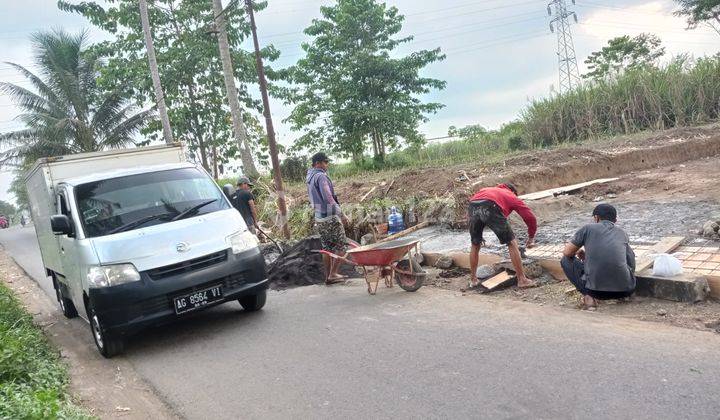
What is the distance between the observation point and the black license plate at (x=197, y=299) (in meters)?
5.99

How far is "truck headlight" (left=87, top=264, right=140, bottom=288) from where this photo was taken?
5820 mm

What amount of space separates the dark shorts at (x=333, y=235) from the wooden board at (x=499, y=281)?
8.30 ft

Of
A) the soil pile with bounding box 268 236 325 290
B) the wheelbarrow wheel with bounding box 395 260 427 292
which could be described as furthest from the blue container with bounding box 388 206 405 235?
the wheelbarrow wheel with bounding box 395 260 427 292

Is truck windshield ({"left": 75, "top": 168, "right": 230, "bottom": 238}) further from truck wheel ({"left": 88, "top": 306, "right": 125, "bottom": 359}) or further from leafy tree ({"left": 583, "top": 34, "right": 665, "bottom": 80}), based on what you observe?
leafy tree ({"left": 583, "top": 34, "right": 665, "bottom": 80})

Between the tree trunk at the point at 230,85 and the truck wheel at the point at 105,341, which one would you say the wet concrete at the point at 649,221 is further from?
the tree trunk at the point at 230,85

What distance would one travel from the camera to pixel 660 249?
6.62m

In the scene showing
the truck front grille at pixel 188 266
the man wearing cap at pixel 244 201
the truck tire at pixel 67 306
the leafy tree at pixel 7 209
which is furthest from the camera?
the leafy tree at pixel 7 209

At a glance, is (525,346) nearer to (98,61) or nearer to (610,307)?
(610,307)

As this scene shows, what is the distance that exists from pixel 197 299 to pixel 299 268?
129 inches

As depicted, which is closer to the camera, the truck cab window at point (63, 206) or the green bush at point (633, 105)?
the truck cab window at point (63, 206)

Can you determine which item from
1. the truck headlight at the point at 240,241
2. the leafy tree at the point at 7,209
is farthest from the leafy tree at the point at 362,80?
the leafy tree at the point at 7,209

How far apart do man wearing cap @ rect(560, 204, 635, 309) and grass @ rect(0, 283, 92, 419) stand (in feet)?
15.6

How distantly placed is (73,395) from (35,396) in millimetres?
1106

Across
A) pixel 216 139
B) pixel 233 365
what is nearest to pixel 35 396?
pixel 233 365
